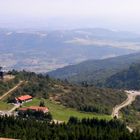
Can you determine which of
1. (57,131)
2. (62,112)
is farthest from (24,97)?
(57,131)

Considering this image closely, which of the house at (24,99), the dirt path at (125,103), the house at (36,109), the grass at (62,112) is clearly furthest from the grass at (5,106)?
the dirt path at (125,103)

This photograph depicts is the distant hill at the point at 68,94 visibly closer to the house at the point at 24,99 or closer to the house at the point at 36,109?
the house at the point at 24,99

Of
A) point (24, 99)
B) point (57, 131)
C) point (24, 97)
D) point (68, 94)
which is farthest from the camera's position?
point (68, 94)

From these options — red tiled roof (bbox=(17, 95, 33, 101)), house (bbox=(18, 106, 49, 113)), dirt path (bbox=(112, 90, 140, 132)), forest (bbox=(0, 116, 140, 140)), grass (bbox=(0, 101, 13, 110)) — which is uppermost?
forest (bbox=(0, 116, 140, 140))

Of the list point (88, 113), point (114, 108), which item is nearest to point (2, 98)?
point (88, 113)

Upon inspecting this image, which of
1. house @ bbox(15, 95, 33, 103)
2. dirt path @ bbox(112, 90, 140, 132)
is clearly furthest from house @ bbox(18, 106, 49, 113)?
dirt path @ bbox(112, 90, 140, 132)

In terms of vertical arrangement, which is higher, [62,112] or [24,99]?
[24,99]

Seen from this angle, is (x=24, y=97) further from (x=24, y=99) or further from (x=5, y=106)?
(x=5, y=106)

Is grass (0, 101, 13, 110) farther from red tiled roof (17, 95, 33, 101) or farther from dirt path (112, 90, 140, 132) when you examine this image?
dirt path (112, 90, 140, 132)

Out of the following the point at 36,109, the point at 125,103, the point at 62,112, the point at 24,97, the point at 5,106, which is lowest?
the point at 125,103
